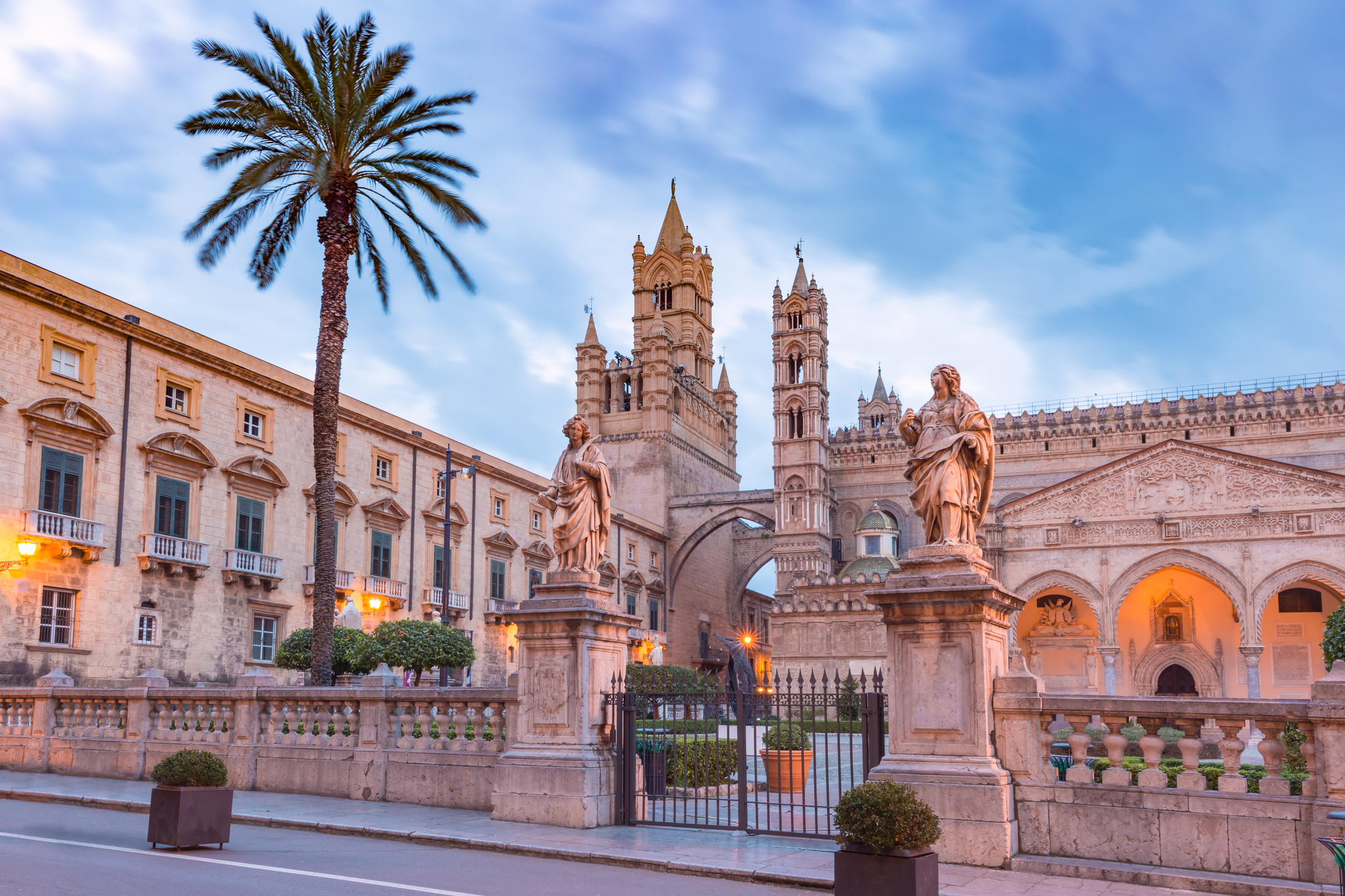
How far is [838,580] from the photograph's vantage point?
44.5 metres

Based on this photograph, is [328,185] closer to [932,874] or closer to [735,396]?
[932,874]

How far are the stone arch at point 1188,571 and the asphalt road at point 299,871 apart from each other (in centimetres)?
3578

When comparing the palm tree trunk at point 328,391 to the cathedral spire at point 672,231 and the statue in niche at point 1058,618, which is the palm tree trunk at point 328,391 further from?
the cathedral spire at point 672,231

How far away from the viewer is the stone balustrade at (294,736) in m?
12.1

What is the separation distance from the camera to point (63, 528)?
25281 millimetres

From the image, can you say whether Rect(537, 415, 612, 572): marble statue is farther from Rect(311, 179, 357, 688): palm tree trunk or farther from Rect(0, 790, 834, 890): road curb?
Rect(311, 179, 357, 688): palm tree trunk

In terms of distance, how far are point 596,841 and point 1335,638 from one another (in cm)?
1882

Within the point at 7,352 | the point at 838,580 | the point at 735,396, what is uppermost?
the point at 735,396

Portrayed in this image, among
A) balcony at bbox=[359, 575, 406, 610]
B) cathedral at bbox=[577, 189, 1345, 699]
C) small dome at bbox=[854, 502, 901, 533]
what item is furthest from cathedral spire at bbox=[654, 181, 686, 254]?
balcony at bbox=[359, 575, 406, 610]

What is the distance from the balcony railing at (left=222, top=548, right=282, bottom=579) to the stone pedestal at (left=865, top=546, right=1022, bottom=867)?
2478 centimetres

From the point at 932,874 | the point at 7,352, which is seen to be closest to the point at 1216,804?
the point at 932,874

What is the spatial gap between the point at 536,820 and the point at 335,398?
10.9 m

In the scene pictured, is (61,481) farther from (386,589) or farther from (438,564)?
(438,564)

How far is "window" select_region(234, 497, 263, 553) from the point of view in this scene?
31172 millimetres
